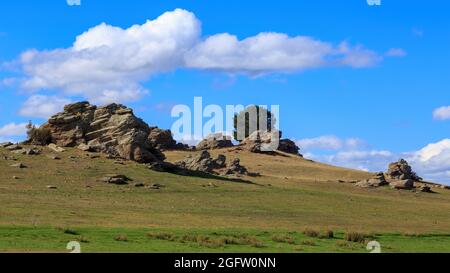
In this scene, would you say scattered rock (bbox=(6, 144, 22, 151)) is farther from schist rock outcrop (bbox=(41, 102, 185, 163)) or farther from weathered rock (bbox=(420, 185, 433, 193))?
weathered rock (bbox=(420, 185, 433, 193))

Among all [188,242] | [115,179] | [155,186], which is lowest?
[188,242]

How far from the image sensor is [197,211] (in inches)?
2437

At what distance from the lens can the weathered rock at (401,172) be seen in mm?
107400

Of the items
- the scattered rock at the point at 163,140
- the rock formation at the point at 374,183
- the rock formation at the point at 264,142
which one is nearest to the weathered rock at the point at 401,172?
the rock formation at the point at 374,183

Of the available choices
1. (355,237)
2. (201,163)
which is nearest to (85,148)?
(201,163)

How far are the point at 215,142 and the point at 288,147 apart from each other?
14.3 meters

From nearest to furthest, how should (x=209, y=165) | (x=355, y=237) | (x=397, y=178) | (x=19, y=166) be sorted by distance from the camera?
(x=355, y=237) → (x=19, y=166) → (x=209, y=165) → (x=397, y=178)

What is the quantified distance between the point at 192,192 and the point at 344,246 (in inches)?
1444

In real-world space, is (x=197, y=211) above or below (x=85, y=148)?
below

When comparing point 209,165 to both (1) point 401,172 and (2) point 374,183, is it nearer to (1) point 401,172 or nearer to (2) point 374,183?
(2) point 374,183

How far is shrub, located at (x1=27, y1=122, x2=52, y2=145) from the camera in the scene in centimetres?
9181

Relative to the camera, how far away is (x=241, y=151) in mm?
130500

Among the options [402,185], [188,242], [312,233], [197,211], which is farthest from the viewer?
[402,185]

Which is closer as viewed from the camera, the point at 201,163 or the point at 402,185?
the point at 402,185
